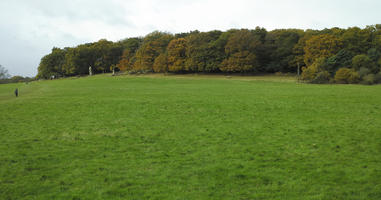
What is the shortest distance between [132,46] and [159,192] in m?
96.2

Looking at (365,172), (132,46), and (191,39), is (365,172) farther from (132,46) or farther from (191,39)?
(132,46)

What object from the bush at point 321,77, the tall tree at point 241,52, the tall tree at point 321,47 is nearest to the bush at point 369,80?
the bush at point 321,77

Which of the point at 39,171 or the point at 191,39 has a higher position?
the point at 191,39

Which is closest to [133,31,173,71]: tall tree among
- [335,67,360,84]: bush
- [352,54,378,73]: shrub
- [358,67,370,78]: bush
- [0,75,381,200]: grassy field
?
[335,67,360,84]: bush

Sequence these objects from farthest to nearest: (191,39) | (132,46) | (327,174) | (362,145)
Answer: (132,46) < (191,39) < (362,145) < (327,174)

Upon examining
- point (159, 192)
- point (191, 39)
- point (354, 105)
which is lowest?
point (159, 192)

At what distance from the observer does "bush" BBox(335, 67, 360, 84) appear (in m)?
43.7

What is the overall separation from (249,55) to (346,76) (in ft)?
79.0

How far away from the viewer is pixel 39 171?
900 centimetres

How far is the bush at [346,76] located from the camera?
43.7 metres

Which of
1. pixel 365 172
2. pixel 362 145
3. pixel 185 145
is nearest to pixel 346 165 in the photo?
pixel 365 172

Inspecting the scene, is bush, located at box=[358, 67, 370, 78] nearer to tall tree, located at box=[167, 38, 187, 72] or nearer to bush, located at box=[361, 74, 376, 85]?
bush, located at box=[361, 74, 376, 85]

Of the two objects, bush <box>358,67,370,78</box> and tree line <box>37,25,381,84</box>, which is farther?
tree line <box>37,25,381,84</box>

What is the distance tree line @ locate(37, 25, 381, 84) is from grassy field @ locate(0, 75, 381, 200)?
33111 millimetres
